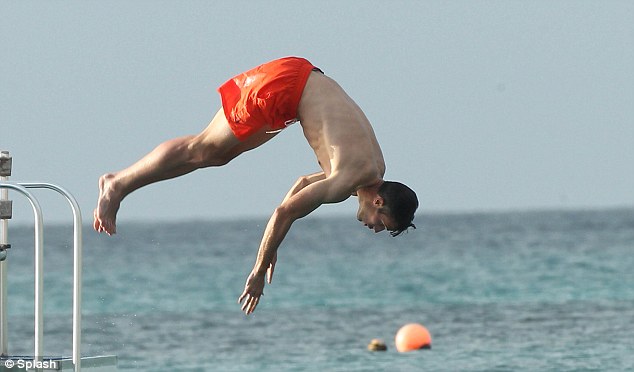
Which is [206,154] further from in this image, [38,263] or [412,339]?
[412,339]

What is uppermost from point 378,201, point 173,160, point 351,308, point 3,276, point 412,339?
point 173,160

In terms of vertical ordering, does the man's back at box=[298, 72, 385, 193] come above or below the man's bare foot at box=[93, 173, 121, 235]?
above

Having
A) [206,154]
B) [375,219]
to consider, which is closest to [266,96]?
[206,154]

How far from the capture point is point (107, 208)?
9.38 metres

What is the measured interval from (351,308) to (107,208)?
23182mm

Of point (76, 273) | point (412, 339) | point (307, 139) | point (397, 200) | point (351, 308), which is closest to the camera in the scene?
point (76, 273)

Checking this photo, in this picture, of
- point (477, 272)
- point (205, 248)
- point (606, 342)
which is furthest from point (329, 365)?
point (205, 248)

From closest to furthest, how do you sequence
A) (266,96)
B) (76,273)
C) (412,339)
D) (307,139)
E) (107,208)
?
(76,273) < (266,96) < (307,139) < (107,208) < (412,339)

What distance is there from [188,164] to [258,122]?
2.39 ft

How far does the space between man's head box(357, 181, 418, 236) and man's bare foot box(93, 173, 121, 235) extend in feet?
5.97

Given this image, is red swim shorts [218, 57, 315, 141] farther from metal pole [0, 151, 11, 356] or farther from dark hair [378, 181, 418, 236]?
metal pole [0, 151, 11, 356]

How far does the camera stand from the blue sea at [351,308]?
73.3 ft

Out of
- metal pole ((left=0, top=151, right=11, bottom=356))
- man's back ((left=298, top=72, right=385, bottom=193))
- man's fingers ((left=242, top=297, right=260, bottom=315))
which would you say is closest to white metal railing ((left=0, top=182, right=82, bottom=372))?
metal pole ((left=0, top=151, right=11, bottom=356))

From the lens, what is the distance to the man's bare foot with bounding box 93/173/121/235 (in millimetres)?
9297
